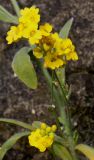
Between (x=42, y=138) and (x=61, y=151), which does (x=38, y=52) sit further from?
(x=61, y=151)

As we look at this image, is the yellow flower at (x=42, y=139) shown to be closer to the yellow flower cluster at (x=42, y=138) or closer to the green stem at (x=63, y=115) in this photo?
the yellow flower cluster at (x=42, y=138)

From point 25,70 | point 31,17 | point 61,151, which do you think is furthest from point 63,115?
point 31,17

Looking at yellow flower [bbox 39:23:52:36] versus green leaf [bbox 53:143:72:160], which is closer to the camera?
yellow flower [bbox 39:23:52:36]

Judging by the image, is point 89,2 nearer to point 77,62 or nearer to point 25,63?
point 77,62

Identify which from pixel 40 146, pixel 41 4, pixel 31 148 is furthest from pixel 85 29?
pixel 40 146

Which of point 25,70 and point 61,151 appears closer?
point 25,70

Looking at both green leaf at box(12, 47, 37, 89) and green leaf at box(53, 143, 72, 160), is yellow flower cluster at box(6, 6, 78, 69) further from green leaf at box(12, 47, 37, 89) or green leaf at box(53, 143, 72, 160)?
green leaf at box(53, 143, 72, 160)

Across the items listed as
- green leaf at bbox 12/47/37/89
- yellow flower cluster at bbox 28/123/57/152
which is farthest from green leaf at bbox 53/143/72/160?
green leaf at bbox 12/47/37/89
